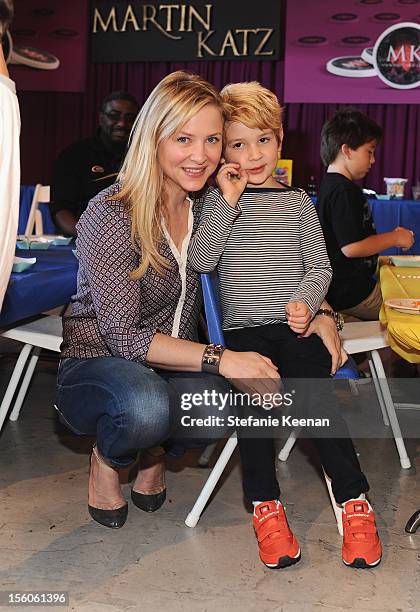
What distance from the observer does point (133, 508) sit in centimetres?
250

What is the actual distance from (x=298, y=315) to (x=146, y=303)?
1.35 feet

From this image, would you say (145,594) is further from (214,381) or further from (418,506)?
(418,506)

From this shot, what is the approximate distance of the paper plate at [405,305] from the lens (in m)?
2.08

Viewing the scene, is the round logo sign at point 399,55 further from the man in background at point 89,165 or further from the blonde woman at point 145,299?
the blonde woman at point 145,299

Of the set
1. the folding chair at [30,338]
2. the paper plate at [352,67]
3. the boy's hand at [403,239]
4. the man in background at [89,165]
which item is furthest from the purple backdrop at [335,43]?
the folding chair at [30,338]

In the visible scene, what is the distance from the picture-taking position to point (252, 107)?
2344mm

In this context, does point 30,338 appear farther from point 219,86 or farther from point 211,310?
point 219,86

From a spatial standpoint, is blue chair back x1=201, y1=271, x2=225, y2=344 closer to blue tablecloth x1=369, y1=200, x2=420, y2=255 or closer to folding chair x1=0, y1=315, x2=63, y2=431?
folding chair x1=0, y1=315, x2=63, y2=431

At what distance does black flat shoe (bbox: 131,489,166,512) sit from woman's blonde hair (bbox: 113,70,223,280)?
75cm

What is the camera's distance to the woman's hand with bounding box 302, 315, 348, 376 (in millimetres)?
2320

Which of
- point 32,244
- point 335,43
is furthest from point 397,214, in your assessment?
point 32,244

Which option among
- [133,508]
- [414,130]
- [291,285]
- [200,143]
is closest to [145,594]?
[133,508]

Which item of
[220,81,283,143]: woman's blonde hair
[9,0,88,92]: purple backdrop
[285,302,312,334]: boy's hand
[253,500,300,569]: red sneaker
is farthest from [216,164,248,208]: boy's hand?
[9,0,88,92]: purple backdrop

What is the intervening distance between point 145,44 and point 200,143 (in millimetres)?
7603
